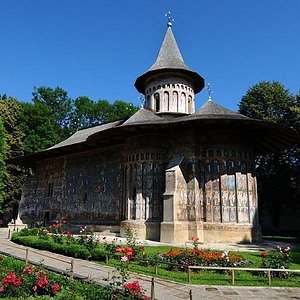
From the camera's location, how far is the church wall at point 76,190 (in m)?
19.7

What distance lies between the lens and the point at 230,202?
15500 mm

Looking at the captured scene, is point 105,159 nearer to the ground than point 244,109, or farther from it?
nearer to the ground

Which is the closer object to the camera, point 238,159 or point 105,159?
point 238,159

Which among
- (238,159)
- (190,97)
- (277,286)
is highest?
(190,97)

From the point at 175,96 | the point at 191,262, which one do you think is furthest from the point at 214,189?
the point at 175,96

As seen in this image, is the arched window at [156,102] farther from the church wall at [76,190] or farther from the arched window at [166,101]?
the church wall at [76,190]

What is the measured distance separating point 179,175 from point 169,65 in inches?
374

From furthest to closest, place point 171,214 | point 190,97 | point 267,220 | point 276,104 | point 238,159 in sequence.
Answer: point 267,220 < point 276,104 < point 190,97 < point 238,159 < point 171,214

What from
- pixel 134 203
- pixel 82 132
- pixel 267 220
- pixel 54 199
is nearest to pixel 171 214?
pixel 134 203

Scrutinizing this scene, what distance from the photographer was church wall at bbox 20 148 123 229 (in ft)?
64.5

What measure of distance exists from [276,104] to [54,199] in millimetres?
20236

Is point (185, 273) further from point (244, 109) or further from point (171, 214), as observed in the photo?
point (244, 109)

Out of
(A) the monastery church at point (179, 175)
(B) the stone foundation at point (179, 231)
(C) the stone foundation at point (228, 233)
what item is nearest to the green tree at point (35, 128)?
(A) the monastery church at point (179, 175)

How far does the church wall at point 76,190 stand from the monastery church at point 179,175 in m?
0.07
